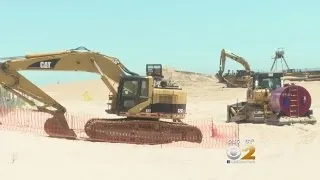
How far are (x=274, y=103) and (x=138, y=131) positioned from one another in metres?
8.54

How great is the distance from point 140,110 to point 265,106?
907 cm

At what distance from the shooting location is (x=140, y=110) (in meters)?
19.6

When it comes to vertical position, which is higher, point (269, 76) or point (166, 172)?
point (269, 76)

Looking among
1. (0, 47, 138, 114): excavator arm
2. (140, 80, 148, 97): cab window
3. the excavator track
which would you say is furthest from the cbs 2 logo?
(0, 47, 138, 114): excavator arm

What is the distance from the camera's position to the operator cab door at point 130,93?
19.7 metres

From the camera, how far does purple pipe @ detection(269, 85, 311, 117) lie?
83.5 feet

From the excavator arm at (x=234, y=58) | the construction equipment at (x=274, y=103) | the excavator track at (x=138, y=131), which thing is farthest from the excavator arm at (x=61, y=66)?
the excavator arm at (x=234, y=58)

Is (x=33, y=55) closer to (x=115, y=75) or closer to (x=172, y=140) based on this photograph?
(x=115, y=75)

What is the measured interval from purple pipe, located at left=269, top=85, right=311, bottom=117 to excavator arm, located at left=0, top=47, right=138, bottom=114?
8396 mm

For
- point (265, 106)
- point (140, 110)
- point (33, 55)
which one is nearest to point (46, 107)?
point (33, 55)

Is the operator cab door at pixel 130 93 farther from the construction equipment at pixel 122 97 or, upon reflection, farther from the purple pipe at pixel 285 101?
the purple pipe at pixel 285 101

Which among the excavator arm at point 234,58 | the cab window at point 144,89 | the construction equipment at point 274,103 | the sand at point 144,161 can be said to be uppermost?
the excavator arm at point 234,58

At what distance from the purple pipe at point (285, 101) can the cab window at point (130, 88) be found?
8387 mm

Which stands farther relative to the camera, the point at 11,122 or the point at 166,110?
the point at 11,122
